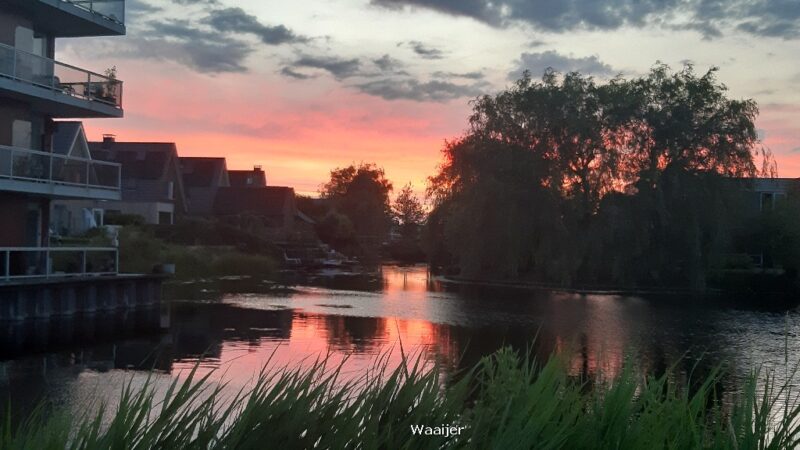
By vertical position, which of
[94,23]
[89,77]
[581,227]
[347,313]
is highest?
[94,23]

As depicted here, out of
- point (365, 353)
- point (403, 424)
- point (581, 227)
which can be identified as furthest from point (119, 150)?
point (403, 424)

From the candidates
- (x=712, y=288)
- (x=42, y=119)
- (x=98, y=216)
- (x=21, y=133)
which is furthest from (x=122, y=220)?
(x=712, y=288)

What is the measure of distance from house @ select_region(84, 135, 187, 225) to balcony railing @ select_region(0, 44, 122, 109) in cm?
3468

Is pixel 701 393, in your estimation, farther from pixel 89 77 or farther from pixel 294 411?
pixel 89 77

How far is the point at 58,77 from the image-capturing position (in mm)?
27516

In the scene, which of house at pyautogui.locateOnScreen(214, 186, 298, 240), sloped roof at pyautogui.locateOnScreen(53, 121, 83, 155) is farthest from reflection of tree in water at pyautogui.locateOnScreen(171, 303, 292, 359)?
house at pyautogui.locateOnScreen(214, 186, 298, 240)

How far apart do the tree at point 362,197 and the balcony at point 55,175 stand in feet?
218

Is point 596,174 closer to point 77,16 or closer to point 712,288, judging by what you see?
point 712,288

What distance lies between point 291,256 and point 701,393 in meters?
61.5

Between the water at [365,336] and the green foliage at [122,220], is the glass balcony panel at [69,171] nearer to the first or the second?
the water at [365,336]

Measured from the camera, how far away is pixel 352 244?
87.6 metres

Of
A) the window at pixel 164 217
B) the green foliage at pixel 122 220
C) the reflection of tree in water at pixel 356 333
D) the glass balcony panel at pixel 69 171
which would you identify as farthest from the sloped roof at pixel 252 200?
the reflection of tree in water at pixel 356 333

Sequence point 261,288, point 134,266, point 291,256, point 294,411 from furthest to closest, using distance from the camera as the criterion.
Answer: point 291,256 → point 261,288 → point 134,266 → point 294,411

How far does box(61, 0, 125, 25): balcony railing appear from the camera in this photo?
28.6 m
